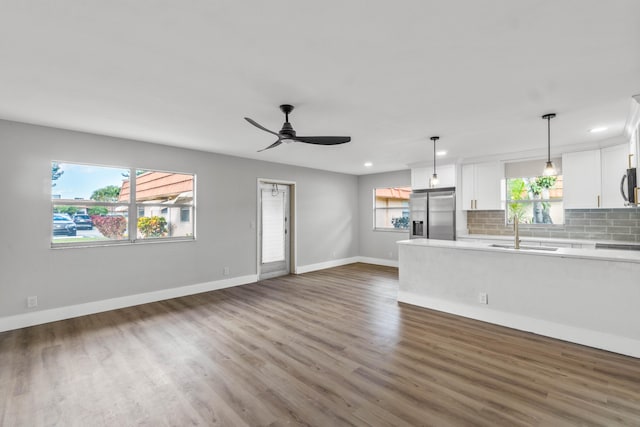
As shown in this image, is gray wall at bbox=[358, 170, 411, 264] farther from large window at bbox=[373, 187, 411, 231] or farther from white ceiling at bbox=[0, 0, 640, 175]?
white ceiling at bbox=[0, 0, 640, 175]

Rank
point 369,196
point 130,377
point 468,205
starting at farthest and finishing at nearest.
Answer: point 369,196 < point 468,205 < point 130,377

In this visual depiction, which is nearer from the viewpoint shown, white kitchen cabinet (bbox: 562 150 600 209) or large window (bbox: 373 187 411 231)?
white kitchen cabinet (bbox: 562 150 600 209)

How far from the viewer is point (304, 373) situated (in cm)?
256

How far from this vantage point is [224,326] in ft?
12.0

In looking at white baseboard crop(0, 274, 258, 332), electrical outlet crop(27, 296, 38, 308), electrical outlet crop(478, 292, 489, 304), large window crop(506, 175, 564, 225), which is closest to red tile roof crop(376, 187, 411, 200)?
large window crop(506, 175, 564, 225)

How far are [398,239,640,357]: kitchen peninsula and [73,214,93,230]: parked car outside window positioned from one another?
469cm

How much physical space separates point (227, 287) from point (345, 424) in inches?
161

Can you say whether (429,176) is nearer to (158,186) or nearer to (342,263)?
(342,263)

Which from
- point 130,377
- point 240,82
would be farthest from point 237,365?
point 240,82

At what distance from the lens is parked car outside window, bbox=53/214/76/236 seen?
3902 mm

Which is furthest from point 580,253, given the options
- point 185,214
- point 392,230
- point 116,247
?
point 116,247

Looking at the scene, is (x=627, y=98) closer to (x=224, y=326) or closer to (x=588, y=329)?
(x=588, y=329)

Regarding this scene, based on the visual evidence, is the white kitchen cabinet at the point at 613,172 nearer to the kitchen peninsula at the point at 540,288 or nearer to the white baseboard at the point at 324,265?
the kitchen peninsula at the point at 540,288

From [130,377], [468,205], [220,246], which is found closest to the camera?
[130,377]
